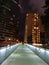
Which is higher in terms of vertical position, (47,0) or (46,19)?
(47,0)

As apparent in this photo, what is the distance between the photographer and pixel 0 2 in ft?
207

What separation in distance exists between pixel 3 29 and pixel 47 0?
14725cm

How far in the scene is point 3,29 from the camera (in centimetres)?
19938

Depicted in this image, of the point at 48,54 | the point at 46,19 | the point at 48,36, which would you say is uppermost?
the point at 46,19

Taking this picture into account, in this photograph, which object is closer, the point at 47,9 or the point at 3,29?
the point at 47,9

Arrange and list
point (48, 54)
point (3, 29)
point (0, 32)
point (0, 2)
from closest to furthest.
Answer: point (48, 54) → point (0, 2) → point (0, 32) → point (3, 29)

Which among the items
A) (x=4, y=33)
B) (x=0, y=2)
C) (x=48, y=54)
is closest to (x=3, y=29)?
(x=4, y=33)

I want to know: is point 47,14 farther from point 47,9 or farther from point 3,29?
point 3,29

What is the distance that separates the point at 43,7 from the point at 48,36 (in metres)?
7.55

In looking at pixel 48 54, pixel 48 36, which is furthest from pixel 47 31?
pixel 48 54

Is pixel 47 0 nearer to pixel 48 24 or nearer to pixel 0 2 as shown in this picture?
pixel 48 24

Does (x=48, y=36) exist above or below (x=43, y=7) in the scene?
below

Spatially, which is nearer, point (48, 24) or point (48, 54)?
point (48, 54)

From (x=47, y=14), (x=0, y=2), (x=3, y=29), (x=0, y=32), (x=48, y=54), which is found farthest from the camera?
(x=3, y=29)
